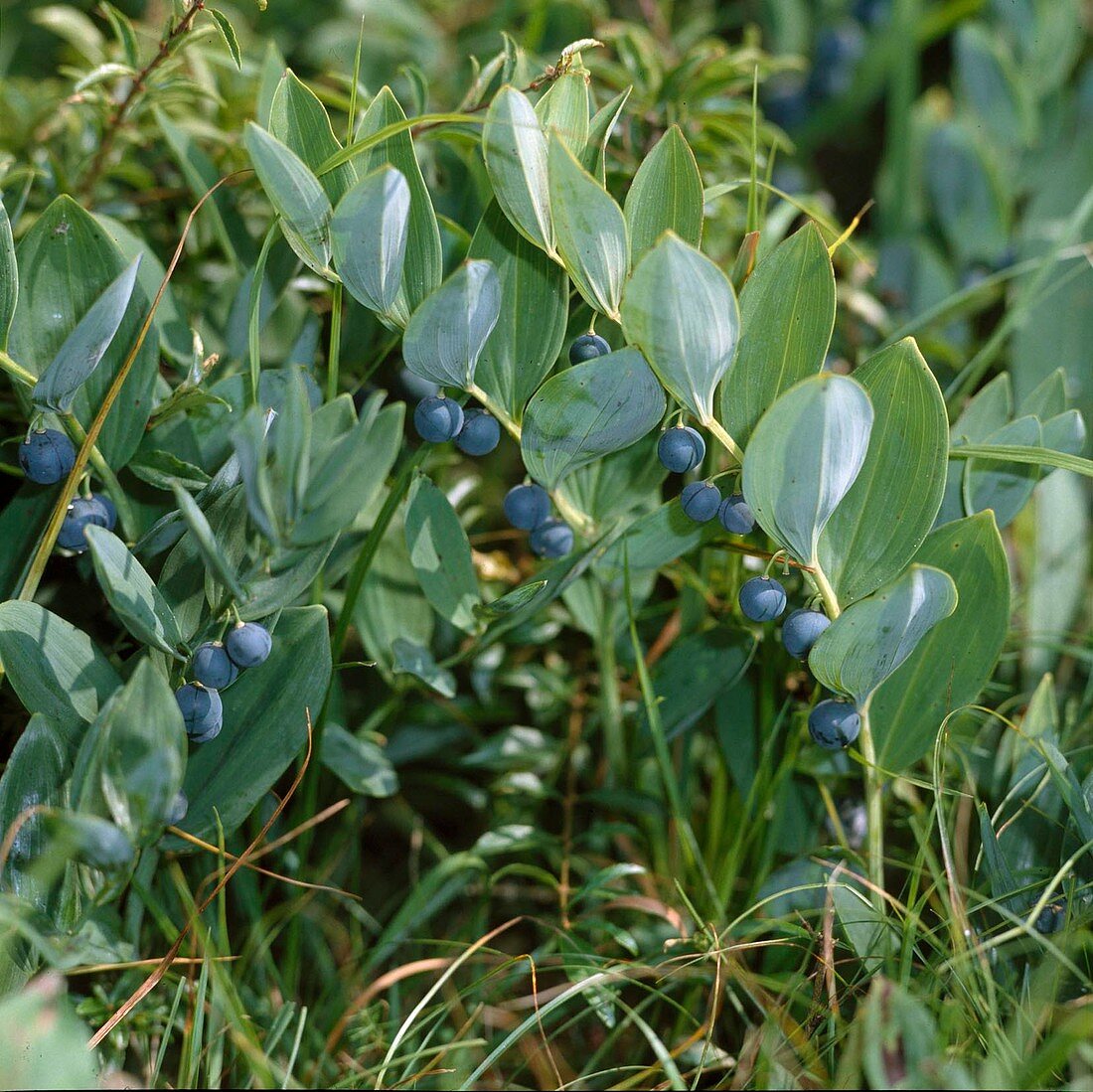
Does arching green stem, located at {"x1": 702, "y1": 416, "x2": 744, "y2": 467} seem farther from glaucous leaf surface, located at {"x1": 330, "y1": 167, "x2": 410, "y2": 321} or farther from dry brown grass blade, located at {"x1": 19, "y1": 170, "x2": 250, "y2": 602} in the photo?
dry brown grass blade, located at {"x1": 19, "y1": 170, "x2": 250, "y2": 602}

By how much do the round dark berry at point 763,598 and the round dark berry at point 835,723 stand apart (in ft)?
0.22

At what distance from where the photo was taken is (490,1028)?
81 cm

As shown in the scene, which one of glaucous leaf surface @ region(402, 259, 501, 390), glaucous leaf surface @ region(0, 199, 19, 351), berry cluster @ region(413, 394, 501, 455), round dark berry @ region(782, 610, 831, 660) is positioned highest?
glaucous leaf surface @ region(0, 199, 19, 351)

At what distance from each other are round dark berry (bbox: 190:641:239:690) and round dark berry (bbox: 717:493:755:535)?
1.01 feet

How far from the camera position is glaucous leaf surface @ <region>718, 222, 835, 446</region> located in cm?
61

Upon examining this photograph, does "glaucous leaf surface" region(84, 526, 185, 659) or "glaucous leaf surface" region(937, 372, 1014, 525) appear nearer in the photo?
"glaucous leaf surface" region(84, 526, 185, 659)

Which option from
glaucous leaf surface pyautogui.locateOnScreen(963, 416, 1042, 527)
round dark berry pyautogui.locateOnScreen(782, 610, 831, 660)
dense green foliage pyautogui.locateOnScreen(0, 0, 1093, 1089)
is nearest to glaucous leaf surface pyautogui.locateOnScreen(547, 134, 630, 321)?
dense green foliage pyautogui.locateOnScreen(0, 0, 1093, 1089)

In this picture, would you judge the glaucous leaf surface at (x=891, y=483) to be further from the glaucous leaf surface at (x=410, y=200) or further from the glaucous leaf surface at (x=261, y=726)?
the glaucous leaf surface at (x=261, y=726)

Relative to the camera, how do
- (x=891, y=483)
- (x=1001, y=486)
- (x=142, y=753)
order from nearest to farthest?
1. (x=142, y=753)
2. (x=891, y=483)
3. (x=1001, y=486)

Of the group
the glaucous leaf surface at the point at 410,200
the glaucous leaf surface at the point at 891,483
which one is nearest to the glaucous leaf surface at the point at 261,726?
the glaucous leaf surface at the point at 410,200

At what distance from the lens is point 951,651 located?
682 millimetres

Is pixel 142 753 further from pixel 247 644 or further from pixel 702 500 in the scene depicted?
pixel 702 500

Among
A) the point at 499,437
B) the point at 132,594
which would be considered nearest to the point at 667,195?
the point at 499,437

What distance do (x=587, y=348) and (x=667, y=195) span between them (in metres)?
0.10
